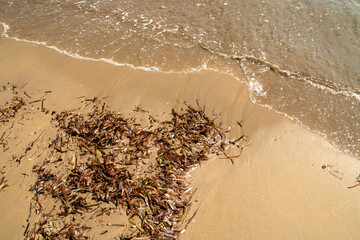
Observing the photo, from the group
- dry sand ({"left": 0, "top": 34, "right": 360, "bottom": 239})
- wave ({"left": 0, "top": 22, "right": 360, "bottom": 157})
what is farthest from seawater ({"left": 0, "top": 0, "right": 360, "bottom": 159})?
dry sand ({"left": 0, "top": 34, "right": 360, "bottom": 239})

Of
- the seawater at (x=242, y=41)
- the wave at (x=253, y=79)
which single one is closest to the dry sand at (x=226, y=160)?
the wave at (x=253, y=79)

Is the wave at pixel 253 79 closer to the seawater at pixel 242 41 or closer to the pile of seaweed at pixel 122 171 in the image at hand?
the seawater at pixel 242 41

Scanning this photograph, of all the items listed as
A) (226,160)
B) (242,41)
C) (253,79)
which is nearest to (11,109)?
(226,160)

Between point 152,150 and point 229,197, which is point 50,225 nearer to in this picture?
point 152,150

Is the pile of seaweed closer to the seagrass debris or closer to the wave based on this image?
the seagrass debris

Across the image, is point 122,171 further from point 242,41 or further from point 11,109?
point 242,41

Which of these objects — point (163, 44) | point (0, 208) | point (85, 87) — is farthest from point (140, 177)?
point (163, 44)
